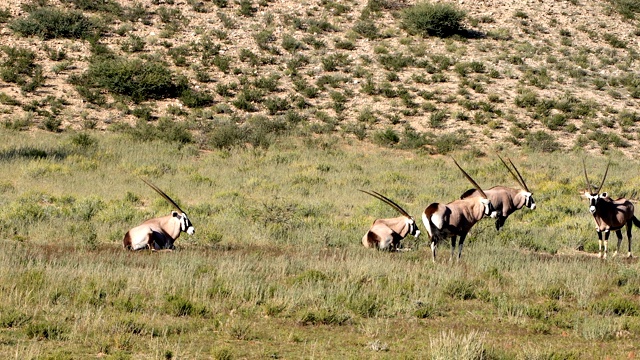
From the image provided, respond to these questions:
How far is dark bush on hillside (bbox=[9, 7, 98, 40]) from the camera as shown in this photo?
4031 cm

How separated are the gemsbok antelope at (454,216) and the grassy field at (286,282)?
0.45m

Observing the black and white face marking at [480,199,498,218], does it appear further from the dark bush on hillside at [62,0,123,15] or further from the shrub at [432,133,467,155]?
the dark bush on hillside at [62,0,123,15]

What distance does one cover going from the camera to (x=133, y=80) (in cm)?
3647

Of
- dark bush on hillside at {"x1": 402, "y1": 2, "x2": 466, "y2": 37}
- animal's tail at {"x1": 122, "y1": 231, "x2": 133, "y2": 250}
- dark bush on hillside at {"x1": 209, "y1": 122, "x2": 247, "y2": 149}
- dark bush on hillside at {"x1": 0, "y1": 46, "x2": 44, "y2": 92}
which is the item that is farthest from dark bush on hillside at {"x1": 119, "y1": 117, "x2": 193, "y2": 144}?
dark bush on hillside at {"x1": 402, "y1": 2, "x2": 466, "y2": 37}

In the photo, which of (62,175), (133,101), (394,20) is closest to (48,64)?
(133,101)

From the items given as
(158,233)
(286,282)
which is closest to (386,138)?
(158,233)

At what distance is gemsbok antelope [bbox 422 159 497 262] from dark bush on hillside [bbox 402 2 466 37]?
104ft

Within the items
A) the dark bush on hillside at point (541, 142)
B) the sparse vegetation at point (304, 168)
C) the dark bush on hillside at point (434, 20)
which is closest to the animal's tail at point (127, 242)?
the sparse vegetation at point (304, 168)

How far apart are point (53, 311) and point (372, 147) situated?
82.2 feet

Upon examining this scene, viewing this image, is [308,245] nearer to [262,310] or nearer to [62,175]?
[262,310]

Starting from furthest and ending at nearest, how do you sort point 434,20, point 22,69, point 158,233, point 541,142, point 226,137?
point 434,20 < point 22,69 < point 541,142 < point 226,137 < point 158,233

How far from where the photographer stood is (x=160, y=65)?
38219 millimetres

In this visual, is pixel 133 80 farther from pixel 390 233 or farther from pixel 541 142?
pixel 390 233

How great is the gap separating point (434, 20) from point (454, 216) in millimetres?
32581
